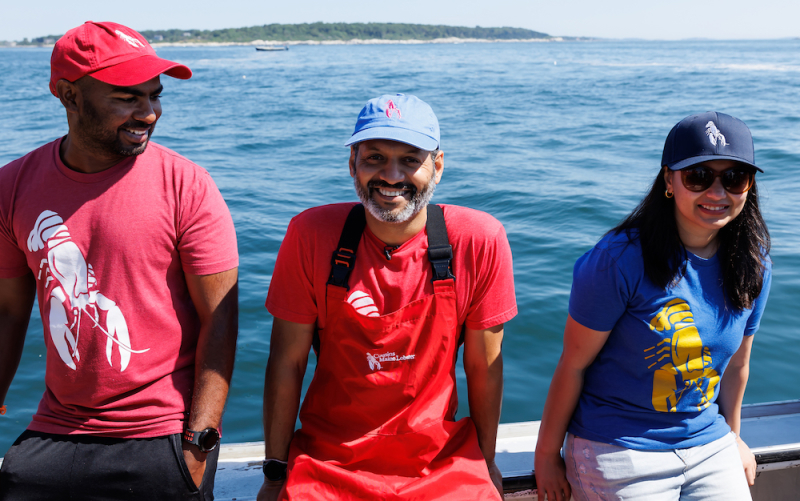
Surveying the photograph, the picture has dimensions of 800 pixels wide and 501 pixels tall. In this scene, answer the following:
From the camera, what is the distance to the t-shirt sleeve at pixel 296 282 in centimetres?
194

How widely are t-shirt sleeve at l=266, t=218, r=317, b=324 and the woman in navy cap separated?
0.84m

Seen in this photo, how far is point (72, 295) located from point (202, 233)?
1.36 ft

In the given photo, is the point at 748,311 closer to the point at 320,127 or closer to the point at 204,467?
the point at 204,467

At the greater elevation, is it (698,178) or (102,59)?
(102,59)

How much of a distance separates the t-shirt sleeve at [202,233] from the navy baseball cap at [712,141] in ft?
4.61

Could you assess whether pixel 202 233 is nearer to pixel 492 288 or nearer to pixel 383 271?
pixel 383 271

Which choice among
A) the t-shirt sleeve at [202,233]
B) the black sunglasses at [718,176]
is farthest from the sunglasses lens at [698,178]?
the t-shirt sleeve at [202,233]

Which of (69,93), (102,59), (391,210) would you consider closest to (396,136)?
(391,210)

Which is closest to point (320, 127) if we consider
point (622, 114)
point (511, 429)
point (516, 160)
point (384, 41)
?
point (516, 160)

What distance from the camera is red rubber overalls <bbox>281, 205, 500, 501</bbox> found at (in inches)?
73.8

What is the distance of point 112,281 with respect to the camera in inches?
72.7

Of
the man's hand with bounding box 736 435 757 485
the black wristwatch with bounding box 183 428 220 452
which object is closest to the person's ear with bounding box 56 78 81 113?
the black wristwatch with bounding box 183 428 220 452

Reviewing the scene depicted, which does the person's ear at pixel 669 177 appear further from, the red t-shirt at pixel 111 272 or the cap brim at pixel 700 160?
the red t-shirt at pixel 111 272

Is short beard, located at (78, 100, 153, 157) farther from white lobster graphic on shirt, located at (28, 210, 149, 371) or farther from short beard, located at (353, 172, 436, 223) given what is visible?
short beard, located at (353, 172, 436, 223)
